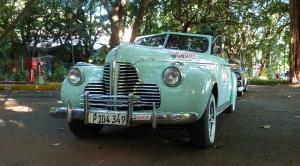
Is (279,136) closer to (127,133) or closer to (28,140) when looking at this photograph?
(127,133)

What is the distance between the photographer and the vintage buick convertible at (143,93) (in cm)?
554

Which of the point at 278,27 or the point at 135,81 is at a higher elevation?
the point at 278,27

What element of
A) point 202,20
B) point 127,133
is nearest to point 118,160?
point 127,133

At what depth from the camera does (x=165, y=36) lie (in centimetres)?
770

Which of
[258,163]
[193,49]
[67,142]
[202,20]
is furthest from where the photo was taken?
[202,20]

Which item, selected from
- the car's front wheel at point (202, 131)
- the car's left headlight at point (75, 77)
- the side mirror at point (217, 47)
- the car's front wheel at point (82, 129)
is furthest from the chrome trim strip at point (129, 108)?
the side mirror at point (217, 47)

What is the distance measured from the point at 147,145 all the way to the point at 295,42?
19.8 meters

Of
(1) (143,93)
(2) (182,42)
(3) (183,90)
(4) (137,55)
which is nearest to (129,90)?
(1) (143,93)

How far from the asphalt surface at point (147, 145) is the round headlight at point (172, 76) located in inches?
35.9

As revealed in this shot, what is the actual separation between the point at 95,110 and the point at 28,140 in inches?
59.8

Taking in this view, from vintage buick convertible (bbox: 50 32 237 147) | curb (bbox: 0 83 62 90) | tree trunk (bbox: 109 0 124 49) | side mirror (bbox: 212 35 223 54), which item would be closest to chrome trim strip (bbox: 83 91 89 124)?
vintage buick convertible (bbox: 50 32 237 147)

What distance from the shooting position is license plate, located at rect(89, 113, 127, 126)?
550 centimetres

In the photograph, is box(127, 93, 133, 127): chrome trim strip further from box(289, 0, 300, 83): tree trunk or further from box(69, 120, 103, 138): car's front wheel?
box(289, 0, 300, 83): tree trunk

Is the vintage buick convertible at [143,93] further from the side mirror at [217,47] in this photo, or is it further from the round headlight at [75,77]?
the side mirror at [217,47]
